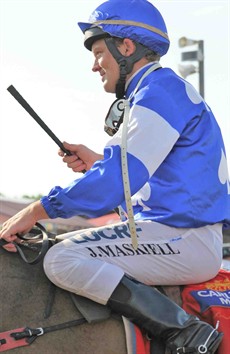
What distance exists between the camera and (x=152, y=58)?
4898 millimetres

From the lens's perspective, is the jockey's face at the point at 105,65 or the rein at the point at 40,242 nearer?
the rein at the point at 40,242

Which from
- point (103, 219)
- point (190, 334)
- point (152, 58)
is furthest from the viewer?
point (103, 219)

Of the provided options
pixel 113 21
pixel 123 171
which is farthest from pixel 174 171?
pixel 113 21

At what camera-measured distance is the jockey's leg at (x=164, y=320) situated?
4.32m

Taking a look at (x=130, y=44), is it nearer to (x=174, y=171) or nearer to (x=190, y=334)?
(x=174, y=171)

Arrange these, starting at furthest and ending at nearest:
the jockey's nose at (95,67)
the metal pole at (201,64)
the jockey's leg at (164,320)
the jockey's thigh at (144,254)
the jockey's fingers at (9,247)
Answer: the metal pole at (201,64) < the jockey's nose at (95,67) < the jockey's fingers at (9,247) < the jockey's thigh at (144,254) < the jockey's leg at (164,320)

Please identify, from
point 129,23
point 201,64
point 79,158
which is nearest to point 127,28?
point 129,23

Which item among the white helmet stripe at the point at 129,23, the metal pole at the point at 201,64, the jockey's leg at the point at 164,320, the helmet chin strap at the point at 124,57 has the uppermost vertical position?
the white helmet stripe at the point at 129,23

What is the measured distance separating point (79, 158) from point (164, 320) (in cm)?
136

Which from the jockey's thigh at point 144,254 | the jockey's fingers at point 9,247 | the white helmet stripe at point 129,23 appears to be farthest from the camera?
the white helmet stripe at point 129,23

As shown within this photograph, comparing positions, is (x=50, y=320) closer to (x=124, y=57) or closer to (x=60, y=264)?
(x=60, y=264)

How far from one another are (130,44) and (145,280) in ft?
4.58

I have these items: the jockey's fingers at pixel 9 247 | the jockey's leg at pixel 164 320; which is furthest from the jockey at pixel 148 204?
the jockey's fingers at pixel 9 247

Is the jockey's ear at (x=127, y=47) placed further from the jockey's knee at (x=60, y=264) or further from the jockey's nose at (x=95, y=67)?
the jockey's knee at (x=60, y=264)
